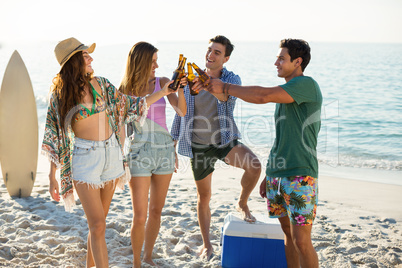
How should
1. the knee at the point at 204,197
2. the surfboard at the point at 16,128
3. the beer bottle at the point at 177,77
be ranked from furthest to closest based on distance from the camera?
the surfboard at the point at 16,128 → the knee at the point at 204,197 → the beer bottle at the point at 177,77

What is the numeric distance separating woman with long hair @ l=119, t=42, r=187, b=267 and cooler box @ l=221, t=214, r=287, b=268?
0.64 metres

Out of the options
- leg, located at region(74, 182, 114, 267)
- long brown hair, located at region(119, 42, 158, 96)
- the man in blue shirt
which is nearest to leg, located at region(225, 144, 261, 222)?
the man in blue shirt

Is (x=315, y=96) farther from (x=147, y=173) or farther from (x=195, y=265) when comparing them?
(x=195, y=265)

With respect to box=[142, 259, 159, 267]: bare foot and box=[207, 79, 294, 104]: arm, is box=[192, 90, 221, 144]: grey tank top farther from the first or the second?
box=[142, 259, 159, 267]: bare foot

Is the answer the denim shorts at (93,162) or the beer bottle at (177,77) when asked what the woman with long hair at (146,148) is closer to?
the beer bottle at (177,77)

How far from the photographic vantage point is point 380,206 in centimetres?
528

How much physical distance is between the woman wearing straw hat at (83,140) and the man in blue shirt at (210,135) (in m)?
0.95

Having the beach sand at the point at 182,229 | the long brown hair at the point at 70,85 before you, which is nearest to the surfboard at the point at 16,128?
the beach sand at the point at 182,229

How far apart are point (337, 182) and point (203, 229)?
3.50m

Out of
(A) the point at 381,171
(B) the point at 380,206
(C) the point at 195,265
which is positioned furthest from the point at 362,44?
(C) the point at 195,265

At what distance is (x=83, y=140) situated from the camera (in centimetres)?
271

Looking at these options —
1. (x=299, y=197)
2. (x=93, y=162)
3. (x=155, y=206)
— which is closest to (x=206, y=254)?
(x=155, y=206)

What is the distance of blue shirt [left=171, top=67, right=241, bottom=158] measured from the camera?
3.63 meters

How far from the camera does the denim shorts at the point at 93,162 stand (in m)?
2.67
